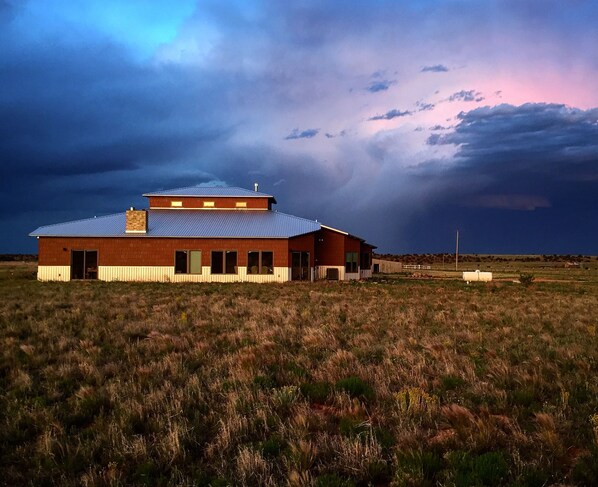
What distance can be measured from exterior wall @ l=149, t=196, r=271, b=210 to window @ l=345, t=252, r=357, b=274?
25.6ft

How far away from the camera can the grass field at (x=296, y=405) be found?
17.0ft

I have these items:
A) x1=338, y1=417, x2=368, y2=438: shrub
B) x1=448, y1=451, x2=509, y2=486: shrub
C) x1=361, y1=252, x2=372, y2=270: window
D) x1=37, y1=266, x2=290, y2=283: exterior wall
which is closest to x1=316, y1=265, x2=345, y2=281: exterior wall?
x1=37, y1=266, x2=290, y2=283: exterior wall

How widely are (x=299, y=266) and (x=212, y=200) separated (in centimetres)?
966

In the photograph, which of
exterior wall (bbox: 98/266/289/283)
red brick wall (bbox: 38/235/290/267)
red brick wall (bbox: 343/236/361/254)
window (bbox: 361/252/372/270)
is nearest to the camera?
red brick wall (bbox: 38/235/290/267)

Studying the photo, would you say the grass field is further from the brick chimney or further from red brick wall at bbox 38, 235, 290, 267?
the brick chimney

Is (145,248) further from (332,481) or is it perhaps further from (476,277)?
(332,481)

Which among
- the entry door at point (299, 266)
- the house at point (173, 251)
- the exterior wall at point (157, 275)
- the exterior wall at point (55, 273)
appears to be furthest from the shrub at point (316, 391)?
the exterior wall at point (55, 273)

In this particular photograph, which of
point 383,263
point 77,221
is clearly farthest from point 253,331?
point 383,263

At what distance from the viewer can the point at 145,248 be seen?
36.1 m

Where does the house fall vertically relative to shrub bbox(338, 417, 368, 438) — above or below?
above

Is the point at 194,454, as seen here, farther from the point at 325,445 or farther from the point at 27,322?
the point at 27,322

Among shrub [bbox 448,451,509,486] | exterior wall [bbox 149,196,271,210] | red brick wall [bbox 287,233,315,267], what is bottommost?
shrub [bbox 448,451,509,486]

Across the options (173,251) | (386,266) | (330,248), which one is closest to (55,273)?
(173,251)

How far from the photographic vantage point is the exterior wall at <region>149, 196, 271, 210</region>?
41781mm
